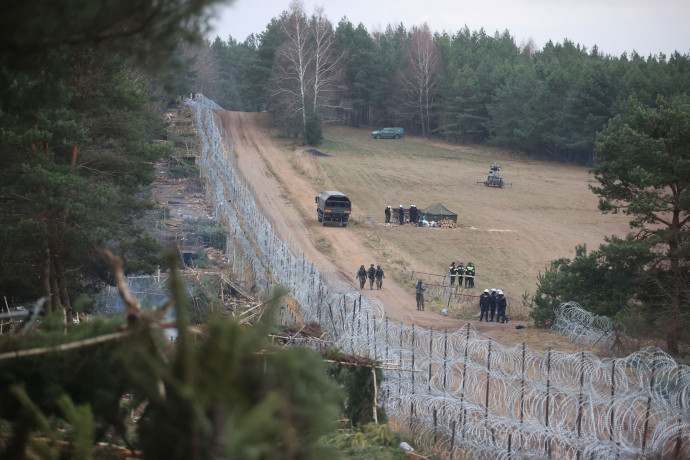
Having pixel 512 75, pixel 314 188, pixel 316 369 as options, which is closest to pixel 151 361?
pixel 316 369

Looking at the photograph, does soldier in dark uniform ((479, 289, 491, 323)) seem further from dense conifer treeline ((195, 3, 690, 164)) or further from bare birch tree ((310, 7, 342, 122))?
bare birch tree ((310, 7, 342, 122))

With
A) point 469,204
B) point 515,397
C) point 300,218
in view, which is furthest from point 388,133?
point 515,397

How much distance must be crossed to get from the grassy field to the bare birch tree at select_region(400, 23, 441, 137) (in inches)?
207

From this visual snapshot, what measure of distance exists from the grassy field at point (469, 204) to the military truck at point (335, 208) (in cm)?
125

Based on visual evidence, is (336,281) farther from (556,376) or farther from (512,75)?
(512,75)

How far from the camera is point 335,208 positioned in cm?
3603

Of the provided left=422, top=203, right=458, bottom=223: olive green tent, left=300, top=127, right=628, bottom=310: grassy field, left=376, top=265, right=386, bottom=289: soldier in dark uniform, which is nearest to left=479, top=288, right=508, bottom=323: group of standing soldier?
left=300, top=127, right=628, bottom=310: grassy field

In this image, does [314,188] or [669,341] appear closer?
[669,341]

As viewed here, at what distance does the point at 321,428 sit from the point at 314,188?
43679mm

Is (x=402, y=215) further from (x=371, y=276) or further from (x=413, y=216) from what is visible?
(x=371, y=276)

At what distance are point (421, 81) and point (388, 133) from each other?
7.59 m

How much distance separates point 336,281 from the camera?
25656mm

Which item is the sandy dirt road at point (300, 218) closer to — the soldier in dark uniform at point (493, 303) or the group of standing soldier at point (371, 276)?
the group of standing soldier at point (371, 276)

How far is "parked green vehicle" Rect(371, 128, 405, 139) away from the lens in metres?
75.8
